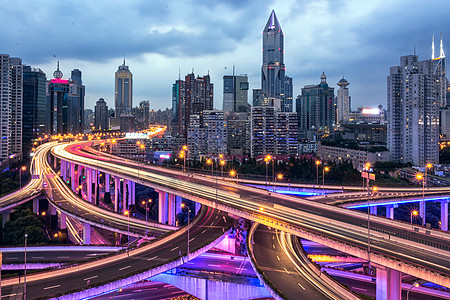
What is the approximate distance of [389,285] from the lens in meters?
20.8

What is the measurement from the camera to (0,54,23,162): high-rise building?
97.3 meters

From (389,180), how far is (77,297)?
226 ft

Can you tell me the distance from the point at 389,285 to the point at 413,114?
88136mm

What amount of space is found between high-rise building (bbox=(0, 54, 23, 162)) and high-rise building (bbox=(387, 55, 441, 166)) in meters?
104

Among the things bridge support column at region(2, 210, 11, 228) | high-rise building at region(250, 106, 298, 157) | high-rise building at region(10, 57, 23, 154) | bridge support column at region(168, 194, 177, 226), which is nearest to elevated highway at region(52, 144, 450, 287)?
bridge support column at region(168, 194, 177, 226)

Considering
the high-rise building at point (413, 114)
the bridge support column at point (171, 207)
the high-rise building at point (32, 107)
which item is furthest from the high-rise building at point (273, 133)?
the high-rise building at point (32, 107)

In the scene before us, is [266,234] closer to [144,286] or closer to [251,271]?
[251,271]

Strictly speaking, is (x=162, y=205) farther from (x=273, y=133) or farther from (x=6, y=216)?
(x=273, y=133)

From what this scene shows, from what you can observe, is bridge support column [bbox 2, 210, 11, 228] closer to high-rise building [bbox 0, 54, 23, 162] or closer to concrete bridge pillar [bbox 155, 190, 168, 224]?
concrete bridge pillar [bbox 155, 190, 168, 224]

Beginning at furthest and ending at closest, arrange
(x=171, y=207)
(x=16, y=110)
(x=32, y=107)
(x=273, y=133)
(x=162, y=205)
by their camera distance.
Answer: (x=32, y=107)
(x=273, y=133)
(x=16, y=110)
(x=162, y=205)
(x=171, y=207)

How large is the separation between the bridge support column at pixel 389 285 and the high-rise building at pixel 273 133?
96.6 metres

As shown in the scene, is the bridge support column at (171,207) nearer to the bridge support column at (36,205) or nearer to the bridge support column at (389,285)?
the bridge support column at (36,205)

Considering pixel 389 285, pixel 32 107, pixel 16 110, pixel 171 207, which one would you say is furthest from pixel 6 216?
pixel 32 107

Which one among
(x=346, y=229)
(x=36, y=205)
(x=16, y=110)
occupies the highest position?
(x=16, y=110)
